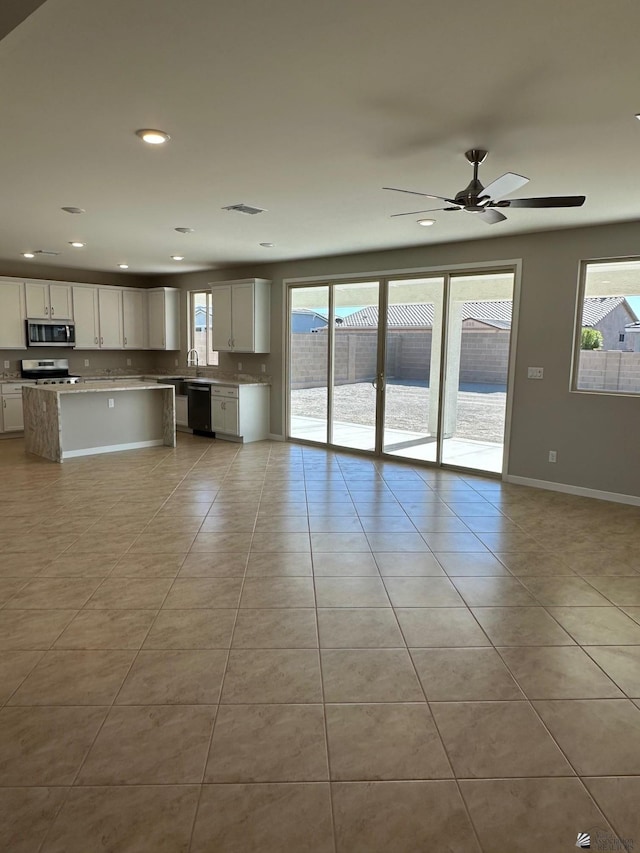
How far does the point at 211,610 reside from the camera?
296 centimetres

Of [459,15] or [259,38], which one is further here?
[259,38]

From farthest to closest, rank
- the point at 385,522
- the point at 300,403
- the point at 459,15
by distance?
the point at 300,403 < the point at 385,522 < the point at 459,15

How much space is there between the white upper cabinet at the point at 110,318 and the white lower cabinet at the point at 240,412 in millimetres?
2336

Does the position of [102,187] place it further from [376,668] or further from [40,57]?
[376,668]

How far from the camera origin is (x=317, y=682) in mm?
2350

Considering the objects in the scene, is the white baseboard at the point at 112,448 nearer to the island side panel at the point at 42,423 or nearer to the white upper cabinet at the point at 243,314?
the island side panel at the point at 42,423

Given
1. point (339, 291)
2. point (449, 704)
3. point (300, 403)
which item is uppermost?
point (339, 291)

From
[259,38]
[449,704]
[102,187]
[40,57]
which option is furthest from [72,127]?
[449,704]

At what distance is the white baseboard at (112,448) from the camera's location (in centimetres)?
665

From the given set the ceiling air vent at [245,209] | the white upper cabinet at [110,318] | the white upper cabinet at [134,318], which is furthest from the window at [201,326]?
the ceiling air vent at [245,209]

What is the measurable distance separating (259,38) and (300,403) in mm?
5921

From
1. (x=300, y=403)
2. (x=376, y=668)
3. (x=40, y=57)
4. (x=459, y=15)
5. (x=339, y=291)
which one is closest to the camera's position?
(x=459, y=15)

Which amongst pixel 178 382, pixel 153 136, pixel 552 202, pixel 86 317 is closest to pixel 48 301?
pixel 86 317

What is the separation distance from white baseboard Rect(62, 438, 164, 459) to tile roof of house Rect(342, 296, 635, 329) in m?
3.06
